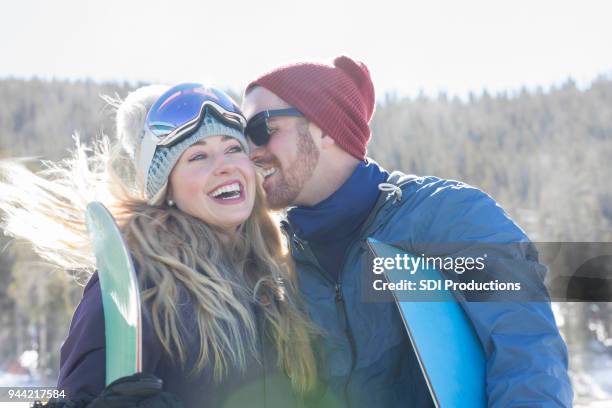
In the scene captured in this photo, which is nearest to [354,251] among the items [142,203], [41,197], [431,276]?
[431,276]

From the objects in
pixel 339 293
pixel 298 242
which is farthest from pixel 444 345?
pixel 298 242

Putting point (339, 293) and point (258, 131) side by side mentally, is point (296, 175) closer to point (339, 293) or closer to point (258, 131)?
point (258, 131)

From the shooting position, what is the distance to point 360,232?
3.20 metres

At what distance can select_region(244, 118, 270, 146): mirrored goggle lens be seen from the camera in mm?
3434

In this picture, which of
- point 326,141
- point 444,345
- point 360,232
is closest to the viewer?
point 444,345

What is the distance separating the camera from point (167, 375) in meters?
2.55

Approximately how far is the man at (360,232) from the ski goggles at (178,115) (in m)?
0.38

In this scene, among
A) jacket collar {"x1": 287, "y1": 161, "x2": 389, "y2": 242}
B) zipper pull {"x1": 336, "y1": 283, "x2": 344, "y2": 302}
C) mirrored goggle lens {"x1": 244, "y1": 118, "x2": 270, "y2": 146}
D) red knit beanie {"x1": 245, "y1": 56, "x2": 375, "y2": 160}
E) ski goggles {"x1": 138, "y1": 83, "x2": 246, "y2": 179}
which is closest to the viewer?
ski goggles {"x1": 138, "y1": 83, "x2": 246, "y2": 179}

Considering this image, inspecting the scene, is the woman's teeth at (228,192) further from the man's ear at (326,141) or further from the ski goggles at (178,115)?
the man's ear at (326,141)

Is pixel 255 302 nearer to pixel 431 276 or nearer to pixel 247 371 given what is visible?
pixel 247 371

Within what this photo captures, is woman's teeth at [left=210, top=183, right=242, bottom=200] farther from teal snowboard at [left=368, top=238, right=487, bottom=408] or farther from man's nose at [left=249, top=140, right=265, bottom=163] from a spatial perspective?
teal snowboard at [left=368, top=238, right=487, bottom=408]

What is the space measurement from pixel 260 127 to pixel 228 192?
0.50 m

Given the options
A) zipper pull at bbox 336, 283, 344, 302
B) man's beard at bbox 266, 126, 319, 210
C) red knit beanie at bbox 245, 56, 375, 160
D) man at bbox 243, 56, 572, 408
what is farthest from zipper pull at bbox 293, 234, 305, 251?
red knit beanie at bbox 245, 56, 375, 160

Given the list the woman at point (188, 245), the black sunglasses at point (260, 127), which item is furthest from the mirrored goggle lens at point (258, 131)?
the woman at point (188, 245)
